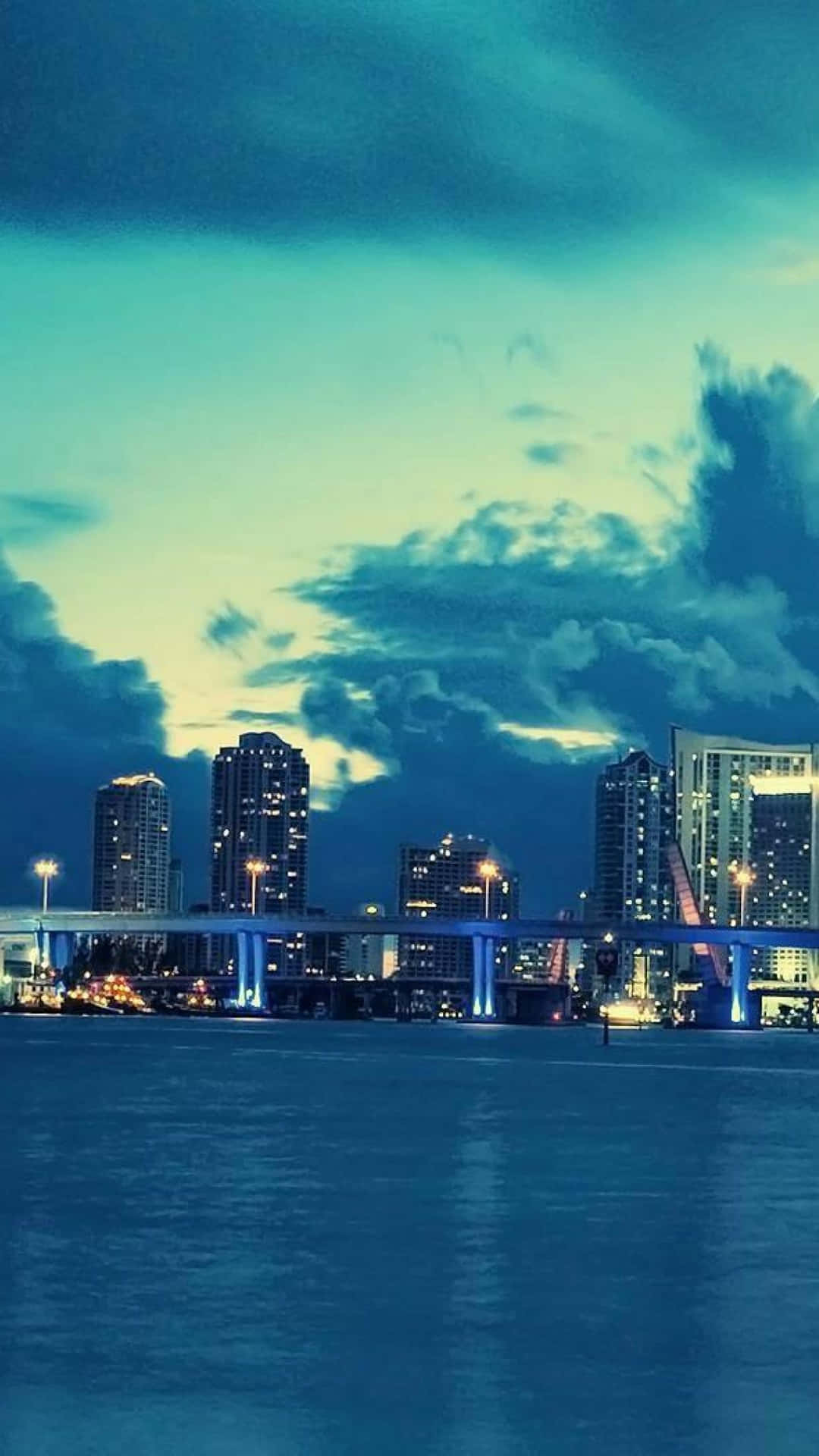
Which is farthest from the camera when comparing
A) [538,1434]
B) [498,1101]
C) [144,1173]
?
[498,1101]

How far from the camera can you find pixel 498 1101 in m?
82.5

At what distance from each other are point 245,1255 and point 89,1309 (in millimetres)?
5794

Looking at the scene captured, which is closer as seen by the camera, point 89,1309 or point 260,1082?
point 89,1309

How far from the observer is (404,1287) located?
29766mm

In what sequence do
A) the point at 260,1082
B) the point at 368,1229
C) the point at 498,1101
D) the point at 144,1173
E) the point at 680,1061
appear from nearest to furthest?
the point at 368,1229, the point at 144,1173, the point at 498,1101, the point at 260,1082, the point at 680,1061

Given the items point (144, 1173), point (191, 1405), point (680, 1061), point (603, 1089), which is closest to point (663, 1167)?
point (144, 1173)

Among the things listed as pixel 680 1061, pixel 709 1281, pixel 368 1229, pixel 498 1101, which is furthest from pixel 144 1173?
pixel 680 1061

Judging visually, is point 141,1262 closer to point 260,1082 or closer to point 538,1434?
point 538,1434

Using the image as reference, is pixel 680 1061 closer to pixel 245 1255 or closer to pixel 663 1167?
pixel 663 1167

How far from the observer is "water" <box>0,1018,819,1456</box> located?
2120 cm

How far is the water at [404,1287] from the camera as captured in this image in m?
21.2

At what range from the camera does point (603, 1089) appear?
95.8 metres

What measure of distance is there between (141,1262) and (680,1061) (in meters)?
112

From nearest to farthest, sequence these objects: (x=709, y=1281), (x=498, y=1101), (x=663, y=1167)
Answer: (x=709, y=1281) < (x=663, y=1167) < (x=498, y=1101)
